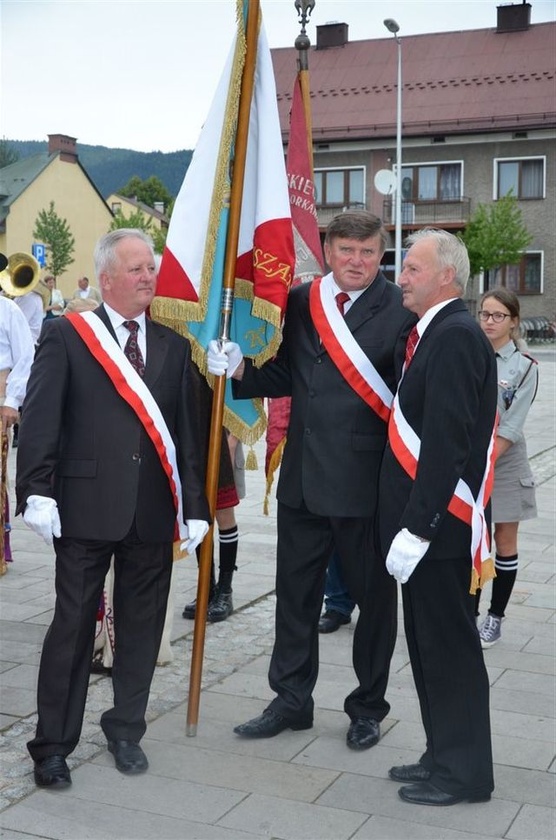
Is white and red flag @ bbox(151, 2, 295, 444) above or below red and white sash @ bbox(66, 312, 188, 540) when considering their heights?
above

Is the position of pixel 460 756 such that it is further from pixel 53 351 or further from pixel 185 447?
pixel 53 351

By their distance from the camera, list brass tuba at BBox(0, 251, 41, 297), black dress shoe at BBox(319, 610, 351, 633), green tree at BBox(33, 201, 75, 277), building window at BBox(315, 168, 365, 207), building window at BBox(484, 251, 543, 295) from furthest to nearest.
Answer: green tree at BBox(33, 201, 75, 277), building window at BBox(315, 168, 365, 207), building window at BBox(484, 251, 543, 295), brass tuba at BBox(0, 251, 41, 297), black dress shoe at BBox(319, 610, 351, 633)

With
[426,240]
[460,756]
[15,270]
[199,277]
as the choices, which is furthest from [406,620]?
[15,270]

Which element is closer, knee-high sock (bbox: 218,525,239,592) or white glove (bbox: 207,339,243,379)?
white glove (bbox: 207,339,243,379)

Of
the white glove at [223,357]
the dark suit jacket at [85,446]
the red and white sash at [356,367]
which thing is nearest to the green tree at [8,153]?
the white glove at [223,357]

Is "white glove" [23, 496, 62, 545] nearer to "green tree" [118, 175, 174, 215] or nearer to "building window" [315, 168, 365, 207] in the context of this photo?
"building window" [315, 168, 365, 207]

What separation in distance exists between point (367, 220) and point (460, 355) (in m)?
0.87

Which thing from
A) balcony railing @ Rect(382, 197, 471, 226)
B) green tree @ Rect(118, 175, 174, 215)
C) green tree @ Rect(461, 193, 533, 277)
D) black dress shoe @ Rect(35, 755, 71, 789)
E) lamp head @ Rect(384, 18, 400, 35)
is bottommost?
black dress shoe @ Rect(35, 755, 71, 789)

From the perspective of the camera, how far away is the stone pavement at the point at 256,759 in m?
3.82

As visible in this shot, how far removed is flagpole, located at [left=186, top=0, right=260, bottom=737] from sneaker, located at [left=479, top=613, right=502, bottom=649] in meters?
1.91

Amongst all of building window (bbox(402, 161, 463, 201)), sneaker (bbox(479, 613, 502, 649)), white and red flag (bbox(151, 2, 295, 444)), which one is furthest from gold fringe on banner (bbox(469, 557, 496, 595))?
building window (bbox(402, 161, 463, 201))

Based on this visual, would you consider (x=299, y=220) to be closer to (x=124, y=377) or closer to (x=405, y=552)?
(x=124, y=377)

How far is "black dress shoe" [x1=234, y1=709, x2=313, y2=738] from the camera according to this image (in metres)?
4.64

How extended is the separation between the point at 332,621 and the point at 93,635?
7.22 ft
